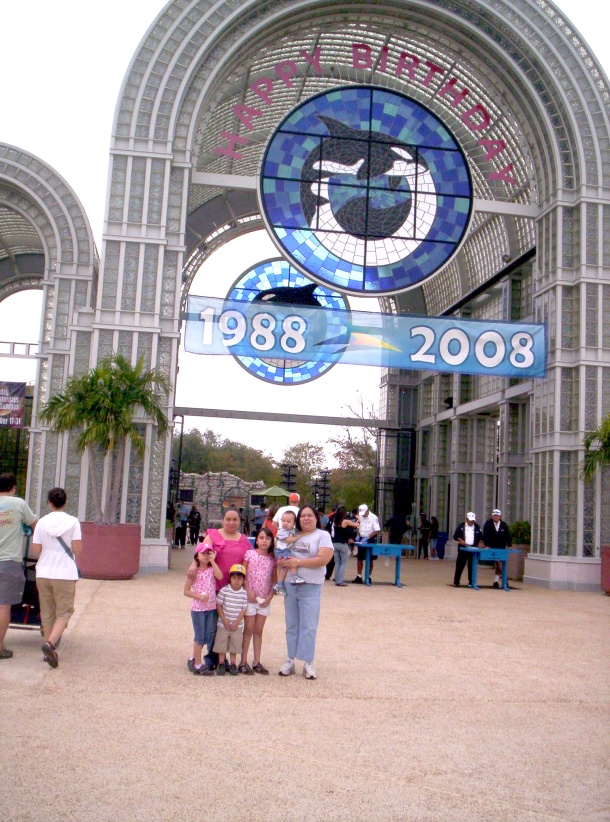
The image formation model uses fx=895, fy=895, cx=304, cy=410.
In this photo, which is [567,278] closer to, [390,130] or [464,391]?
[390,130]

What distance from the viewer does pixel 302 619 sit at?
819cm

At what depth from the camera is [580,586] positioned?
19.7m

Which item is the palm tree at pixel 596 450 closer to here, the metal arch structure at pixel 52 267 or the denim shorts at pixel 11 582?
the metal arch structure at pixel 52 267

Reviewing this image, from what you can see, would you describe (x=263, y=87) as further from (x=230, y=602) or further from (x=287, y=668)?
(x=287, y=668)

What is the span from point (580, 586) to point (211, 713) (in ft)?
48.8

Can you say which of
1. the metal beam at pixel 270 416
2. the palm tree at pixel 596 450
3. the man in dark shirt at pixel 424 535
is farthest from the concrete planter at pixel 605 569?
the metal beam at pixel 270 416

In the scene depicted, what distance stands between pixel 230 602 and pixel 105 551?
916cm

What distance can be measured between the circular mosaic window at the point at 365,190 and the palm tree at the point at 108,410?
5.42m

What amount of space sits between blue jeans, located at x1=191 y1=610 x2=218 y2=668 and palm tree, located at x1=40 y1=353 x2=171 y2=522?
9495mm

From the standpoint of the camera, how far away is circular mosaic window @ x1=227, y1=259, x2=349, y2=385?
35062 mm

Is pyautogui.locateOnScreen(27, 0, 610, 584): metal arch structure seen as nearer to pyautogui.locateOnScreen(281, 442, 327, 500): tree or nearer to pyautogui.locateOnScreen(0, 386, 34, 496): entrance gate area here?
pyautogui.locateOnScreen(0, 386, 34, 496): entrance gate area

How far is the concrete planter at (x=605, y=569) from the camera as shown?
18.6 meters

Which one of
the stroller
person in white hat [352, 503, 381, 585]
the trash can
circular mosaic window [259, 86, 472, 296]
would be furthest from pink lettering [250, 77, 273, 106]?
the trash can

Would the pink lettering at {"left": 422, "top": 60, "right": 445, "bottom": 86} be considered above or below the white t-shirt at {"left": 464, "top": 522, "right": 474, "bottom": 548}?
above
